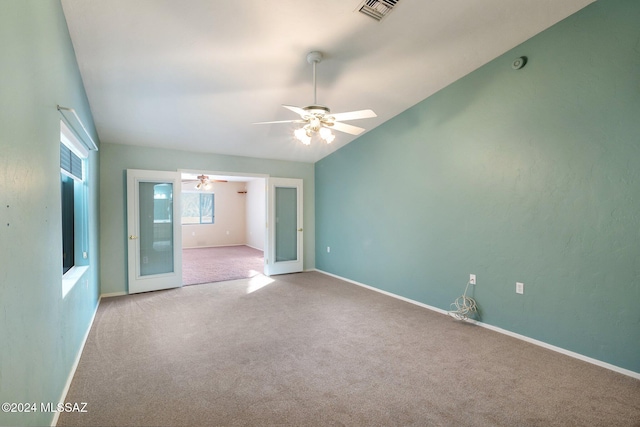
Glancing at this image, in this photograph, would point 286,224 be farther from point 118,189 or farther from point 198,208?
point 198,208

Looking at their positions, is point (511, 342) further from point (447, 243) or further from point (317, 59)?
point (317, 59)

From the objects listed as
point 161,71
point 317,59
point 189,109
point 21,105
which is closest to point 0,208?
point 21,105

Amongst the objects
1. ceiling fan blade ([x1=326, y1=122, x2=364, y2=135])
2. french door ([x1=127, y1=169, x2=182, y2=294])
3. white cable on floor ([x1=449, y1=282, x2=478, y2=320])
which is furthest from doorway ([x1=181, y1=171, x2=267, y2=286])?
ceiling fan blade ([x1=326, y1=122, x2=364, y2=135])

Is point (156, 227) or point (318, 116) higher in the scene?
point (318, 116)

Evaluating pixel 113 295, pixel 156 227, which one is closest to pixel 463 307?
pixel 156 227

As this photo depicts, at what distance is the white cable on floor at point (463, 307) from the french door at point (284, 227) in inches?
136

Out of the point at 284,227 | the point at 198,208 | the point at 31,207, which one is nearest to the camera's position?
the point at 31,207

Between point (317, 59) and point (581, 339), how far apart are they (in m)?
3.81

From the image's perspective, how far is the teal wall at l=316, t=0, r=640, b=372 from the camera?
2.60m

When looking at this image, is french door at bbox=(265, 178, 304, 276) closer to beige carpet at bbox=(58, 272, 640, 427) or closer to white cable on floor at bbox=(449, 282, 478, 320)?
beige carpet at bbox=(58, 272, 640, 427)

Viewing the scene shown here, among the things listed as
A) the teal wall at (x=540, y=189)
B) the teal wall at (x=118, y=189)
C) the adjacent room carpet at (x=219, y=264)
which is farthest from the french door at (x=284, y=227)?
the teal wall at (x=540, y=189)

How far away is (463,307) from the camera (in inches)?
147

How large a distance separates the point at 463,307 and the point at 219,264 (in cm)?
565

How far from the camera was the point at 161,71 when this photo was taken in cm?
309
